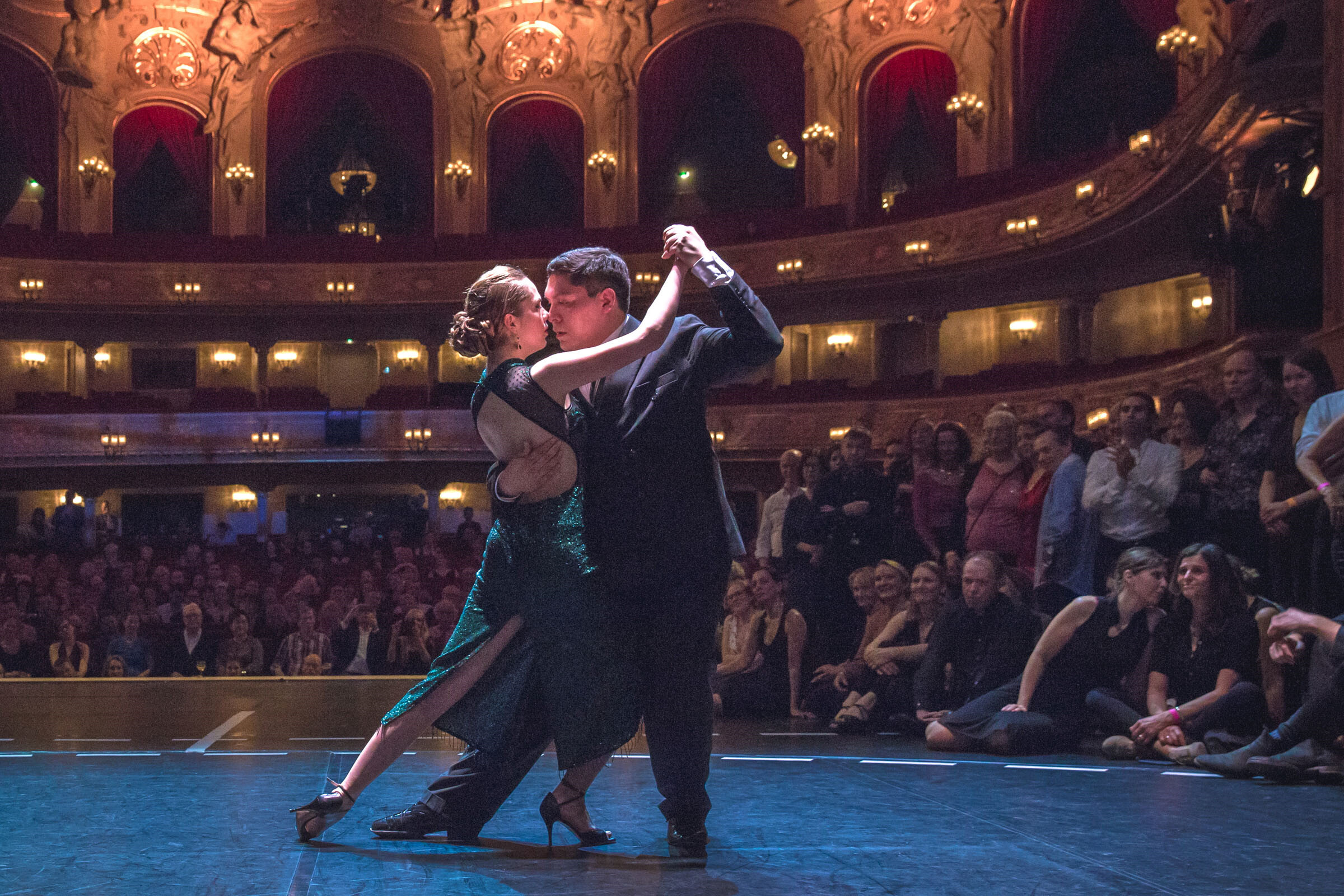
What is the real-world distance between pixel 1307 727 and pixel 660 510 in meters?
2.28

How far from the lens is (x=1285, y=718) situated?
4.15 metres

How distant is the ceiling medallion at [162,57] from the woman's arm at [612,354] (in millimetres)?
21087

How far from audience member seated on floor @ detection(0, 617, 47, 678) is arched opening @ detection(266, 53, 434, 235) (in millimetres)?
13316

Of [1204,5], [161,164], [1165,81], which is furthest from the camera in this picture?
[161,164]

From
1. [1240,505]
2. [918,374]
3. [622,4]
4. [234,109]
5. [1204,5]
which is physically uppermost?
[622,4]

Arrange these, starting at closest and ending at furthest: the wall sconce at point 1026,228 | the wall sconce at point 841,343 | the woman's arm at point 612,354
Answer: the woman's arm at point 612,354
the wall sconce at point 1026,228
the wall sconce at point 841,343

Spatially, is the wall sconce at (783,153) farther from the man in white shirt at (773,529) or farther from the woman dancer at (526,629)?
the woman dancer at (526,629)

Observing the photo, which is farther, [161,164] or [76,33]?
[161,164]

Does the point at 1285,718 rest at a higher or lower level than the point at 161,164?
lower

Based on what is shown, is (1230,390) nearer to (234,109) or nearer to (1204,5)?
(1204,5)

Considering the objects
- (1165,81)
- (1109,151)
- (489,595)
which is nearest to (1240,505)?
(489,595)

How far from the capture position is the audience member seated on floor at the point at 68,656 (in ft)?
31.4

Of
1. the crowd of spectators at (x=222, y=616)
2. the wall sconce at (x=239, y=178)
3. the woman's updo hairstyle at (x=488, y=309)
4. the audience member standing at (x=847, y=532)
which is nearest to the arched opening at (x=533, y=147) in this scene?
the wall sconce at (x=239, y=178)

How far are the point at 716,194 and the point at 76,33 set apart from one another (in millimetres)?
11042
